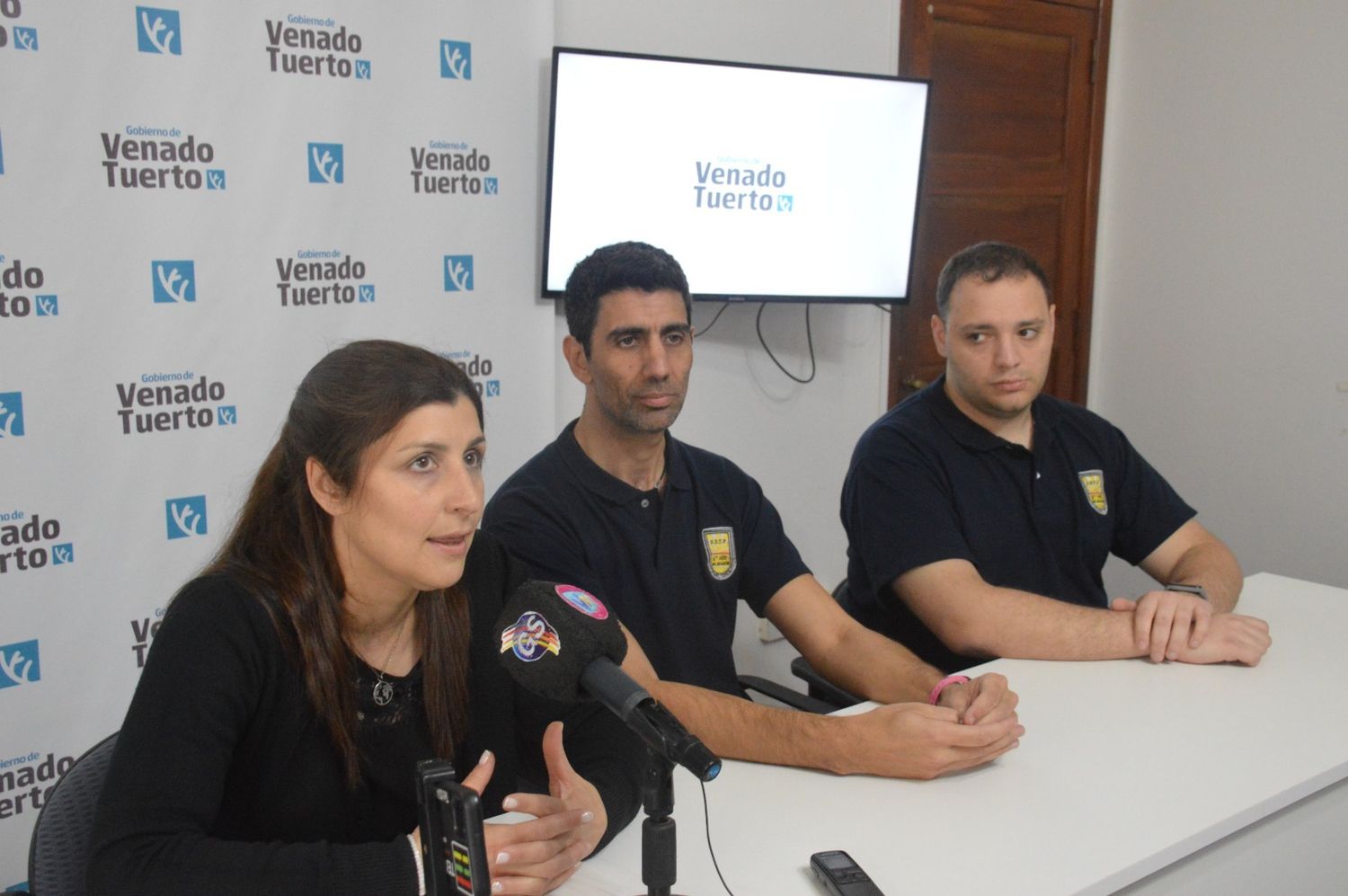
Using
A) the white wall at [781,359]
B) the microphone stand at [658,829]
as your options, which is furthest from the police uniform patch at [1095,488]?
the microphone stand at [658,829]

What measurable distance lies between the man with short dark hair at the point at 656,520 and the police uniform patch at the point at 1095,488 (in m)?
0.68

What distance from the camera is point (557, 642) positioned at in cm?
109

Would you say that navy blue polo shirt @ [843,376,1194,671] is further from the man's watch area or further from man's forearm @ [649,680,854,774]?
man's forearm @ [649,680,854,774]

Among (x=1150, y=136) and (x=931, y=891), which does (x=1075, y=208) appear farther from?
(x=931, y=891)

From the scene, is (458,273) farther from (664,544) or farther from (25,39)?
(664,544)

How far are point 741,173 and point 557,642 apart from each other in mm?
2358

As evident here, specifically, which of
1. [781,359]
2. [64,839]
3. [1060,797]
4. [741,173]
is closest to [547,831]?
[64,839]

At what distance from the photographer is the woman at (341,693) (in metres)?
1.23

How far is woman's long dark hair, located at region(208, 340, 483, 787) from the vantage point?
4.61ft

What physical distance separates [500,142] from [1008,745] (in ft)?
6.69

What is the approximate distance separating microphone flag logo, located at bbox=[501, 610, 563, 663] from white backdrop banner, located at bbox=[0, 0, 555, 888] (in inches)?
65.4

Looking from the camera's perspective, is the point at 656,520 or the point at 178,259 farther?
the point at 178,259

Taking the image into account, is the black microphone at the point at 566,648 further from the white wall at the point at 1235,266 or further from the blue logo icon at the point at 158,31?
the white wall at the point at 1235,266

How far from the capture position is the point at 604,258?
7.04 feet
